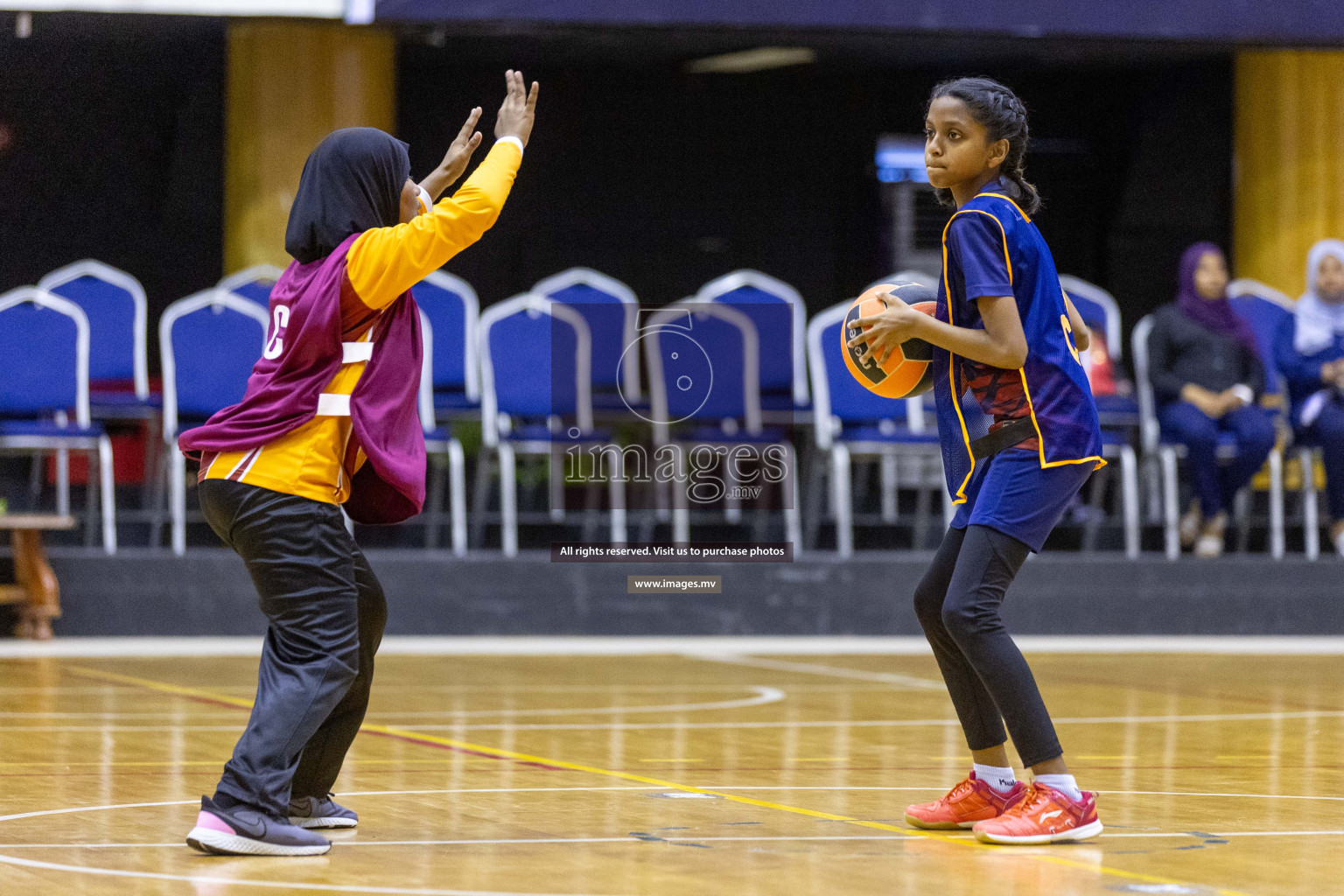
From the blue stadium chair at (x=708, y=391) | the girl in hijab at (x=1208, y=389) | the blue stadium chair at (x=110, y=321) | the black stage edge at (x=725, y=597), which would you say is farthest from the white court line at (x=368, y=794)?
the girl in hijab at (x=1208, y=389)

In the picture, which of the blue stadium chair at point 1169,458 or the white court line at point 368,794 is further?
the blue stadium chair at point 1169,458

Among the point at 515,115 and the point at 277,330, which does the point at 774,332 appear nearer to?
the point at 515,115

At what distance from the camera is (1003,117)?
142 inches

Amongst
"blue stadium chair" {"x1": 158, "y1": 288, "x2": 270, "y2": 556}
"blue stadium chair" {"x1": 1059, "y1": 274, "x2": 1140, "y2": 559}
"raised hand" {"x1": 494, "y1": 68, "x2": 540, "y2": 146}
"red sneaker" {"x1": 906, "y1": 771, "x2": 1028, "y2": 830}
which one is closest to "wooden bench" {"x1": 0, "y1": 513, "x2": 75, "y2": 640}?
"blue stadium chair" {"x1": 158, "y1": 288, "x2": 270, "y2": 556}

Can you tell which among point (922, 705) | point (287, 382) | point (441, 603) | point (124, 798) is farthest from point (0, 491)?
point (287, 382)

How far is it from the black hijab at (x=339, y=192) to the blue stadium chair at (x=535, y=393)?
5.18 meters

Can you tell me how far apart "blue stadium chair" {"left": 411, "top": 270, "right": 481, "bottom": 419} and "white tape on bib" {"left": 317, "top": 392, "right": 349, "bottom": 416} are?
5.69m

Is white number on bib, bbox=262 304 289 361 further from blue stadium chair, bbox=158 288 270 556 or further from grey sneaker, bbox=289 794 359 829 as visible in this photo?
blue stadium chair, bbox=158 288 270 556

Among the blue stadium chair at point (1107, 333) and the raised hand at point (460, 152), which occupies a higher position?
the raised hand at point (460, 152)

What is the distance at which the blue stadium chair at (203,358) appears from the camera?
8570mm

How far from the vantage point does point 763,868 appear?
125 inches

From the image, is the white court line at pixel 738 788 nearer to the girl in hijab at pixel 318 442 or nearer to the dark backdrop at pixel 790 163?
the girl in hijab at pixel 318 442

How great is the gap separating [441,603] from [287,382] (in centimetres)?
524

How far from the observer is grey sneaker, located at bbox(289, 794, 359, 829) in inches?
139
